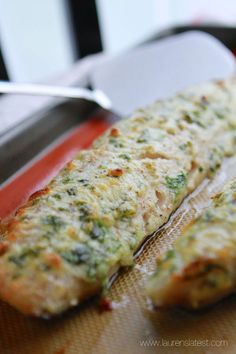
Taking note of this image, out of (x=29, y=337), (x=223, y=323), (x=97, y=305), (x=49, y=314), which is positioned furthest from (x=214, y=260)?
(x=29, y=337)

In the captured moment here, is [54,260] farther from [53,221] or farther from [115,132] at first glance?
[115,132]

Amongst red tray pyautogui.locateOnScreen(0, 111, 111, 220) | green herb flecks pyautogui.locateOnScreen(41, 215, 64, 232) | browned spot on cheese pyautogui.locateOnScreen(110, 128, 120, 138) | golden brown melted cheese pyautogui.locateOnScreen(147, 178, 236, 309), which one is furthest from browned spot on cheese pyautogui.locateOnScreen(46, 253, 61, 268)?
browned spot on cheese pyautogui.locateOnScreen(110, 128, 120, 138)

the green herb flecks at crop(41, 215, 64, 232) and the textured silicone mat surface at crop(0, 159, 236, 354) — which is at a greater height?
the green herb flecks at crop(41, 215, 64, 232)

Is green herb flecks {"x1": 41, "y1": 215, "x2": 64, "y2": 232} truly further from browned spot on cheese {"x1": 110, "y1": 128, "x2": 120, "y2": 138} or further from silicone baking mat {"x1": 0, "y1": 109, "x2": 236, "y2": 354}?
browned spot on cheese {"x1": 110, "y1": 128, "x2": 120, "y2": 138}

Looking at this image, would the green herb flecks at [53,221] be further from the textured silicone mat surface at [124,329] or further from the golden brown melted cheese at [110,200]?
the textured silicone mat surface at [124,329]

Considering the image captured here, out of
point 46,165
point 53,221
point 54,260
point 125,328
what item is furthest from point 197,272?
point 46,165

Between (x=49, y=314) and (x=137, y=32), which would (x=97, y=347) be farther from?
(x=137, y=32)
